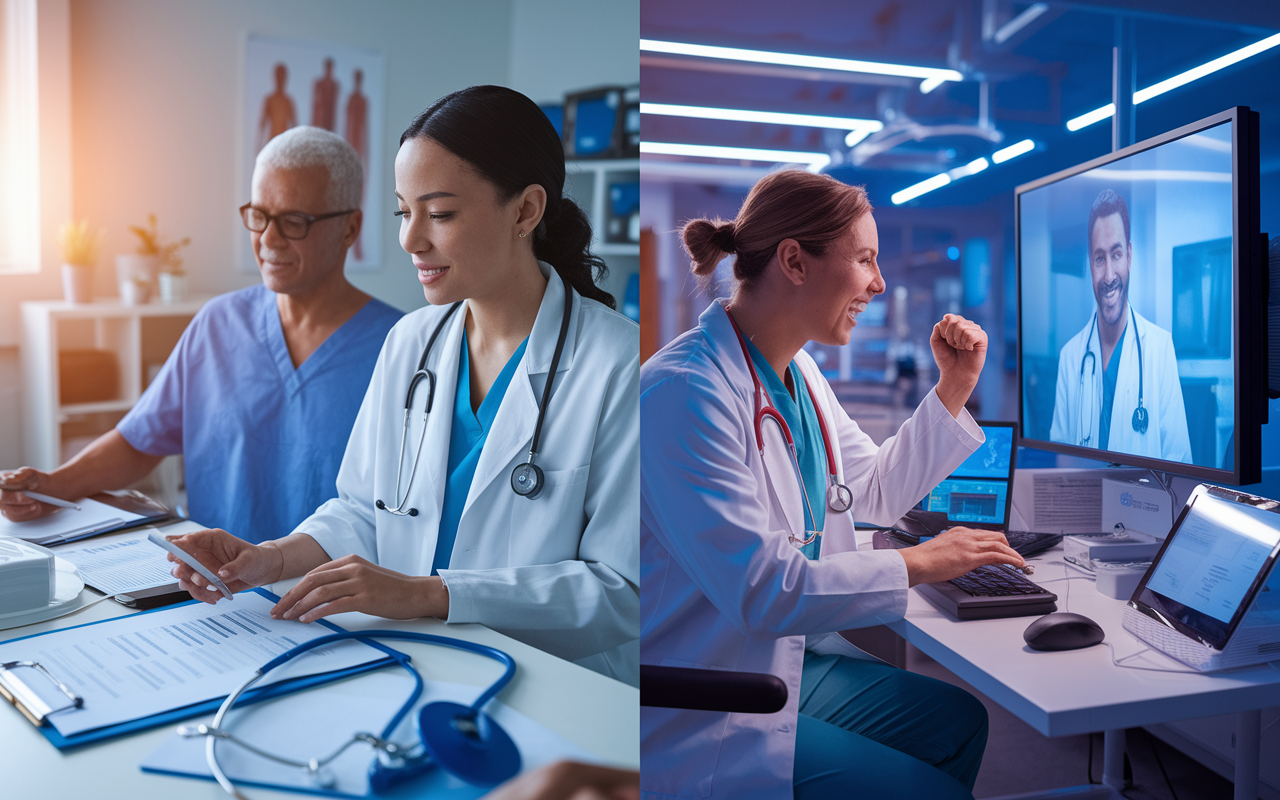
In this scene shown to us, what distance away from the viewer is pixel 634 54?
0.49 meters

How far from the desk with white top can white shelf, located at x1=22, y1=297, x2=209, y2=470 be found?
84.5 inches

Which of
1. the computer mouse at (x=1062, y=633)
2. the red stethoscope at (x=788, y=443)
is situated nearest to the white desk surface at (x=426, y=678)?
the red stethoscope at (x=788, y=443)

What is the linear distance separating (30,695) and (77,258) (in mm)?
2045

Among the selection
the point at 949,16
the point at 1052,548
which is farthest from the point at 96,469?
the point at 949,16

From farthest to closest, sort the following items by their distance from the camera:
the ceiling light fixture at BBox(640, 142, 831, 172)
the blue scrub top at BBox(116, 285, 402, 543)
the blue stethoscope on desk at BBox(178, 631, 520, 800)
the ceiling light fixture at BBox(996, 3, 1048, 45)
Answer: the ceiling light fixture at BBox(996, 3, 1048, 45), the ceiling light fixture at BBox(640, 142, 831, 172), the blue scrub top at BBox(116, 285, 402, 543), the blue stethoscope on desk at BBox(178, 631, 520, 800)

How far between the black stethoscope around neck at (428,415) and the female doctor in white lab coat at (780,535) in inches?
5.0

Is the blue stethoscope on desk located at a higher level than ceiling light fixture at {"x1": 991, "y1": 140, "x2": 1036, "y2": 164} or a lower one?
lower

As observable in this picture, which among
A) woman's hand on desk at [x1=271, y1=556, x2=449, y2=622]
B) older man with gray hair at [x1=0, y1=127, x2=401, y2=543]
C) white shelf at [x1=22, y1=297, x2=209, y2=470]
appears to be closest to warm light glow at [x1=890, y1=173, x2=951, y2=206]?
older man with gray hair at [x1=0, y1=127, x2=401, y2=543]

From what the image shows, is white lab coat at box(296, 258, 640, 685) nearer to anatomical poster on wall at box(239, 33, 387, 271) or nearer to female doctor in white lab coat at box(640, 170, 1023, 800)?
female doctor in white lab coat at box(640, 170, 1023, 800)

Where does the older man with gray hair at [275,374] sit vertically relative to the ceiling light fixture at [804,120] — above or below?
below

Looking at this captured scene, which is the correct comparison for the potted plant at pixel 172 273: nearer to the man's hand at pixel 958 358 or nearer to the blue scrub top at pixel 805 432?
the blue scrub top at pixel 805 432

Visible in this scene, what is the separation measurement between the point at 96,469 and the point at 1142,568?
155cm

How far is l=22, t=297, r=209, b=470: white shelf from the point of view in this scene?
218cm

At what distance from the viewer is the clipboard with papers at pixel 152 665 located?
57 centimetres
